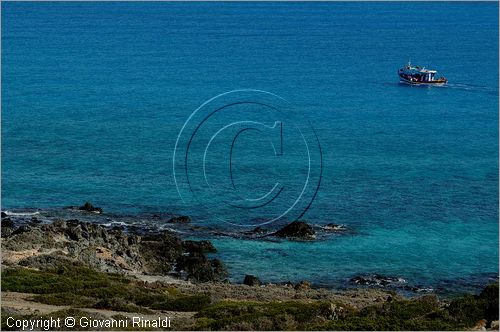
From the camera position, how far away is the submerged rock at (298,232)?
52.1 metres

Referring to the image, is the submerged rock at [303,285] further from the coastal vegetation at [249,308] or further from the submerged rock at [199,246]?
the coastal vegetation at [249,308]

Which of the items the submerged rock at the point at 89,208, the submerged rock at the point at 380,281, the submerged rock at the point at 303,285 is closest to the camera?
the submerged rock at the point at 303,285

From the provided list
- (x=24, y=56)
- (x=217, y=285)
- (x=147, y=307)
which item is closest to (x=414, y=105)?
(x=24, y=56)

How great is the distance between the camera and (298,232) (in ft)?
172

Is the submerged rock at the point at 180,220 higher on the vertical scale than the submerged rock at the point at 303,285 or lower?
higher

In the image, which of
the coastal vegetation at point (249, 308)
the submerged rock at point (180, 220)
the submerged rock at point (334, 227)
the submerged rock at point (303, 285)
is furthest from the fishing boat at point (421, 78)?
the coastal vegetation at point (249, 308)

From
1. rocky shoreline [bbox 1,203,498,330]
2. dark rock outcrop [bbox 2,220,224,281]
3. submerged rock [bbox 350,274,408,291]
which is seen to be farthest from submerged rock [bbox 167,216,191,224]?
submerged rock [bbox 350,274,408,291]

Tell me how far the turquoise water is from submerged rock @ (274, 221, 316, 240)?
44.0 inches

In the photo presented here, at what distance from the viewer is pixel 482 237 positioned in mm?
54875

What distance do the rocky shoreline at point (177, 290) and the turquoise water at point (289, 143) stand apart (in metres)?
2.68

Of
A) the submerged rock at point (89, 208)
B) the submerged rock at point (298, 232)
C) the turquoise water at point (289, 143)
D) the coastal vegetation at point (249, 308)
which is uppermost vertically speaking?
the turquoise water at point (289, 143)

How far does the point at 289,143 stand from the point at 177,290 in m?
42.2

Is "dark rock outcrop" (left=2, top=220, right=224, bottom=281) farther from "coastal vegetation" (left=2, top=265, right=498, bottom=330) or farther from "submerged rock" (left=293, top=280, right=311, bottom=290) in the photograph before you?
"coastal vegetation" (left=2, top=265, right=498, bottom=330)

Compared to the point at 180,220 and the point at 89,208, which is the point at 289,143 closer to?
the point at 180,220
